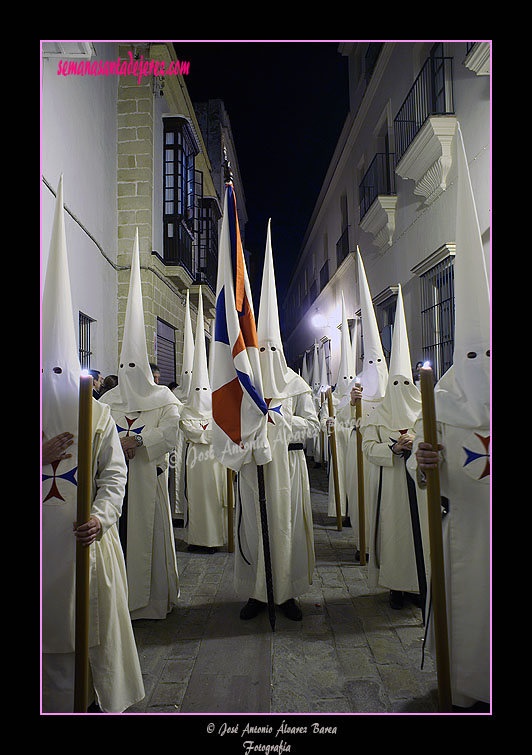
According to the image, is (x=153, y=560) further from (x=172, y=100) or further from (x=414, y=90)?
(x=172, y=100)

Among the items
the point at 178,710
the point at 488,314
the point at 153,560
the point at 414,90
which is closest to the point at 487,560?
the point at 488,314

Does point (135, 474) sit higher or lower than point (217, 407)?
lower

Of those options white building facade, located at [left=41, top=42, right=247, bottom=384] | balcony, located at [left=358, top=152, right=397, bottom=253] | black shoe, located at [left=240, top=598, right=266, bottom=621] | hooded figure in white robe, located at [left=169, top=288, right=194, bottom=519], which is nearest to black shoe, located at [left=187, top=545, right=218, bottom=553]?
hooded figure in white robe, located at [left=169, top=288, right=194, bottom=519]

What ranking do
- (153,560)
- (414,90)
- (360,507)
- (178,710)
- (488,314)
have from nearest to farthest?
(488,314)
(178,710)
(153,560)
(360,507)
(414,90)

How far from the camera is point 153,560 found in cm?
354

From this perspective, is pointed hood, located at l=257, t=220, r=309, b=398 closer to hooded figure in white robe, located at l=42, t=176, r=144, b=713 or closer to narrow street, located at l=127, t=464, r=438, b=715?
narrow street, located at l=127, t=464, r=438, b=715

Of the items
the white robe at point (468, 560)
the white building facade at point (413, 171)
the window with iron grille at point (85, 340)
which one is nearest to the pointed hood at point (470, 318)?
the white robe at point (468, 560)

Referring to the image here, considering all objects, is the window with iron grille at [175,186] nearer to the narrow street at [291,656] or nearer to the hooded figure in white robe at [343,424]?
the hooded figure in white robe at [343,424]

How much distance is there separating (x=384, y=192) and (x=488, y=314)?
22.6 feet

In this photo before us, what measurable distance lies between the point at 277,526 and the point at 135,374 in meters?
1.47

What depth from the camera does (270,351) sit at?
3.77m

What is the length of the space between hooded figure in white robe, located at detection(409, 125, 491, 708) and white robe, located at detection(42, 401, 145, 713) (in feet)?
4.68

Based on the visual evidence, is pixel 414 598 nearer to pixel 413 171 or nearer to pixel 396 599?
pixel 396 599
